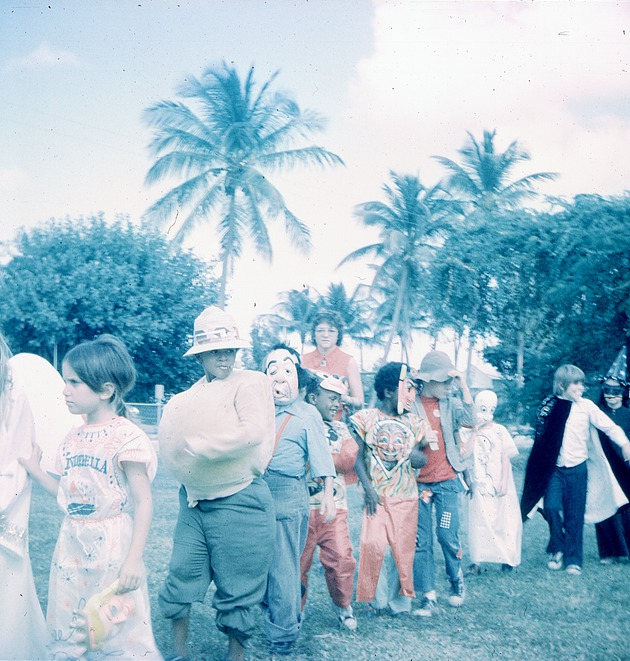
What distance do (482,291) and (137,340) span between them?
10495 millimetres

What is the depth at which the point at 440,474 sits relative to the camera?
568cm

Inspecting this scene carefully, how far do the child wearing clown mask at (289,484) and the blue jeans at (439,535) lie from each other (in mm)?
1073

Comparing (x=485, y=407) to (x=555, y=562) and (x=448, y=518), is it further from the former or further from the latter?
(x=448, y=518)

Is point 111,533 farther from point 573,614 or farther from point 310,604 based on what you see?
point 573,614

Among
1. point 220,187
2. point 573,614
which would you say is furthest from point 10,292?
point 573,614

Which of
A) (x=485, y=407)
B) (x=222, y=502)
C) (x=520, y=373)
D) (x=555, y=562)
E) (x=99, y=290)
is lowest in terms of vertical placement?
(x=555, y=562)

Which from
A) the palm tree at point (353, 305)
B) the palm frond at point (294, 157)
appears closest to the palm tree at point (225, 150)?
the palm frond at point (294, 157)

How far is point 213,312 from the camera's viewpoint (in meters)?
4.23

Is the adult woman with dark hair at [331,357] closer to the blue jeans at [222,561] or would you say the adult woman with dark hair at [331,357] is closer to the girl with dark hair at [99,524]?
the blue jeans at [222,561]

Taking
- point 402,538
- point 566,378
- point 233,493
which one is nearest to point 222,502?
point 233,493

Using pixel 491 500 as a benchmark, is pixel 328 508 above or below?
above

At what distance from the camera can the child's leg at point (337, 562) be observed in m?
4.91

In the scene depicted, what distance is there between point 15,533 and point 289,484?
156cm

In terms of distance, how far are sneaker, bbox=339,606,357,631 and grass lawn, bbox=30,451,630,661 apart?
0.05 metres
